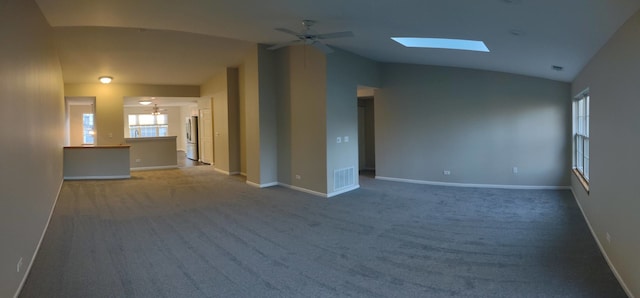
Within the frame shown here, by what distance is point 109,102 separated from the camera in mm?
10344

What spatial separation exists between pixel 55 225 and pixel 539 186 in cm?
826

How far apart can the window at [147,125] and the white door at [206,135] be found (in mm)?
6638

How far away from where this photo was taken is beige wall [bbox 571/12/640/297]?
2.64 meters

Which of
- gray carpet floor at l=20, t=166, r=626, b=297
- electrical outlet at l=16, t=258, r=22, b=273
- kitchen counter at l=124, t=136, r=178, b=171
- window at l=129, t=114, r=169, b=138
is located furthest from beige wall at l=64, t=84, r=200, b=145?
electrical outlet at l=16, t=258, r=22, b=273

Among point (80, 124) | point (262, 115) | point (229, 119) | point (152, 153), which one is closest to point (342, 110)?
point (262, 115)

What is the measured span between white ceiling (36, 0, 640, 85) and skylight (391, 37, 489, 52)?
196 millimetres

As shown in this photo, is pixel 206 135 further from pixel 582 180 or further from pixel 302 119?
pixel 582 180

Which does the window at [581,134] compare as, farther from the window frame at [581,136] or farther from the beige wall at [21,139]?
the beige wall at [21,139]

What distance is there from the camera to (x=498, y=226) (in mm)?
4535

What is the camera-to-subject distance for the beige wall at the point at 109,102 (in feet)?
33.1

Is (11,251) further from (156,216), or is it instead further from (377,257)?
(377,257)

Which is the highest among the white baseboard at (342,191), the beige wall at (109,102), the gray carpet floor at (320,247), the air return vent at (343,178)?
the beige wall at (109,102)

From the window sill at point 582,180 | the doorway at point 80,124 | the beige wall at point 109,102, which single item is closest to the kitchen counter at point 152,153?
the beige wall at point 109,102

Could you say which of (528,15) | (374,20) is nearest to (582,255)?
(528,15)
